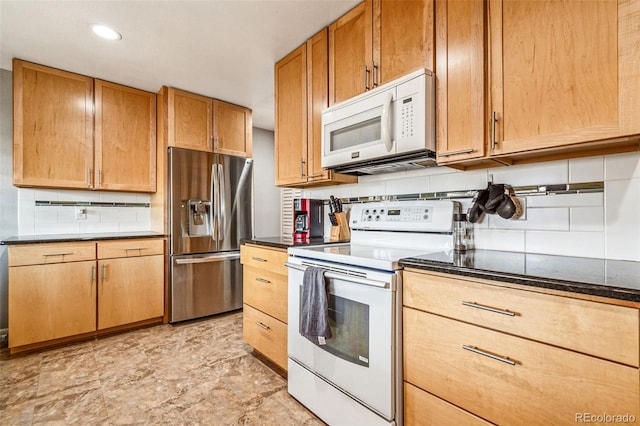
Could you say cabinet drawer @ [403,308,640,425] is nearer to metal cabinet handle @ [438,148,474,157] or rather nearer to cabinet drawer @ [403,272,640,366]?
cabinet drawer @ [403,272,640,366]

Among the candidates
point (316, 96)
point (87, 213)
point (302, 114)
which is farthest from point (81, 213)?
point (316, 96)

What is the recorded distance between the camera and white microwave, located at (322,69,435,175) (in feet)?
5.07

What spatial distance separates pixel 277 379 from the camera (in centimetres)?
209

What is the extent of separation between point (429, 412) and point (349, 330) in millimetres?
458

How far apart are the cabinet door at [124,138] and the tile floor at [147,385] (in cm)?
157

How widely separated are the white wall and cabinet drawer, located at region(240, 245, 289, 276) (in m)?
2.32

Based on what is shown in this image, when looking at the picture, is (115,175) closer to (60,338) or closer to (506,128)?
(60,338)

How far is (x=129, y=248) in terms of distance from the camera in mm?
2928

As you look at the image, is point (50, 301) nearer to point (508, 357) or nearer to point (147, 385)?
point (147, 385)

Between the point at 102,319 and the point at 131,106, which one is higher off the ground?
the point at 131,106

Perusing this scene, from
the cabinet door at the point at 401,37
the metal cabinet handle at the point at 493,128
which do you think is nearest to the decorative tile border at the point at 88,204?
the cabinet door at the point at 401,37

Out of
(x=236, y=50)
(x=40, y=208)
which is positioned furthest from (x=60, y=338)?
(x=236, y=50)

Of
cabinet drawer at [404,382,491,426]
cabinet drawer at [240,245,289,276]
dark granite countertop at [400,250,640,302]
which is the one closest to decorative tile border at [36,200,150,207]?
cabinet drawer at [240,245,289,276]

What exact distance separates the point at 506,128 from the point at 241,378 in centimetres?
218
